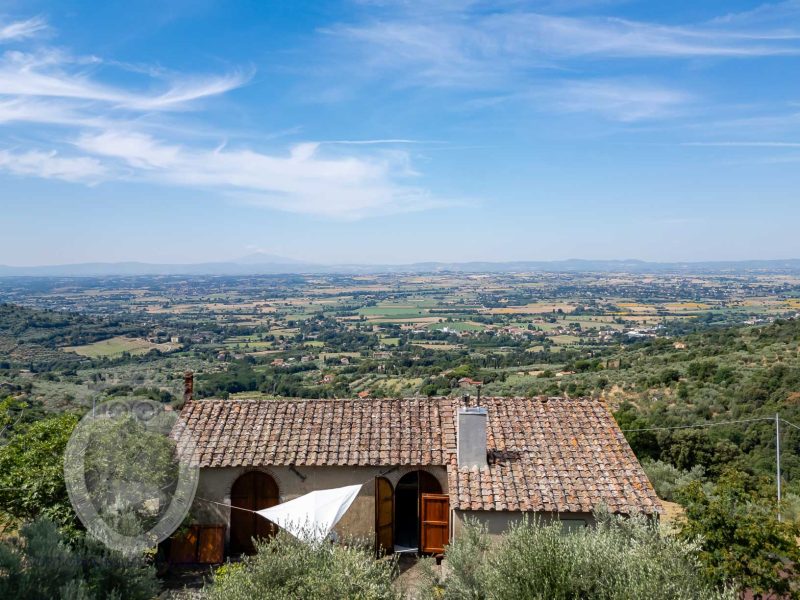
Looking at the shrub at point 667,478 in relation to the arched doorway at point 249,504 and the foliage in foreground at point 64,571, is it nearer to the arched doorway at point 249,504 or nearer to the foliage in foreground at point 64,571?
the arched doorway at point 249,504

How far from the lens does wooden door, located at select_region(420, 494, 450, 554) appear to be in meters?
12.6

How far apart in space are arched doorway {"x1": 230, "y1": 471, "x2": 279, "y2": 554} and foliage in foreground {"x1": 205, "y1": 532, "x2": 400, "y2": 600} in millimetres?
5410

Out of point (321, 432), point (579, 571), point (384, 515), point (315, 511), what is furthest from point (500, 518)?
point (579, 571)

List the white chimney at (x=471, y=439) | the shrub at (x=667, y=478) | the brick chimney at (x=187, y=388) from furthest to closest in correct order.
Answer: the shrub at (x=667, y=478), the brick chimney at (x=187, y=388), the white chimney at (x=471, y=439)

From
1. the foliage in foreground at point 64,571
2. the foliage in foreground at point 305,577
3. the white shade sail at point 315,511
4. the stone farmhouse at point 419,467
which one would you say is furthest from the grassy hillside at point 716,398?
the foliage in foreground at point 64,571

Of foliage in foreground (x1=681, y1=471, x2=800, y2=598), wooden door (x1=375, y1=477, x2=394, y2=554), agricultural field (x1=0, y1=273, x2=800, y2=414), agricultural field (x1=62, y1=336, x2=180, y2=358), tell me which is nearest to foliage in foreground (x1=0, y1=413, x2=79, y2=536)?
agricultural field (x1=0, y1=273, x2=800, y2=414)

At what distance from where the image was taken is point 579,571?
6.91 m

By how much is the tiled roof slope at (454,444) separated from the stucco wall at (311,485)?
0.24 meters

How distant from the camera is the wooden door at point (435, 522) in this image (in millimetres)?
12617

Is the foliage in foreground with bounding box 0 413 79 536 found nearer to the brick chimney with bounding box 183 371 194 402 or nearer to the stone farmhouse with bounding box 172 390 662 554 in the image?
the stone farmhouse with bounding box 172 390 662 554

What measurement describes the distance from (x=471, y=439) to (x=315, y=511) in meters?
3.35

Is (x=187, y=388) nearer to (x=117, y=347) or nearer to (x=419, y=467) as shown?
(x=419, y=467)

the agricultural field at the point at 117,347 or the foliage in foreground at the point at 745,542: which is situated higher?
the foliage in foreground at the point at 745,542

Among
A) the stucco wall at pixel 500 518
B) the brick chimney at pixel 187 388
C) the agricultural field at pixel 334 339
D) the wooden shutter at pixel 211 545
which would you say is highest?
the brick chimney at pixel 187 388
